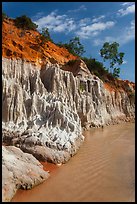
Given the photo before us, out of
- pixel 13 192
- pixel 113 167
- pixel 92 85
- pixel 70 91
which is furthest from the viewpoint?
pixel 92 85

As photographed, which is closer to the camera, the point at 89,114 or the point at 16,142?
the point at 16,142

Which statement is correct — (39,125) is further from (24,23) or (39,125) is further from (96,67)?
(96,67)

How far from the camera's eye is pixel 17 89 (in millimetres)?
12148

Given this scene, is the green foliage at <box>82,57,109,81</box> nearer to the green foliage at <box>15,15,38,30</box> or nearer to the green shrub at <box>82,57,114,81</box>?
the green shrub at <box>82,57,114,81</box>

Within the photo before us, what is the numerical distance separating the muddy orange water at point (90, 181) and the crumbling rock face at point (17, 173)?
6.9 inches

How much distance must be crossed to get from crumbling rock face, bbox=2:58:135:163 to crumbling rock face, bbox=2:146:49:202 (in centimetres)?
160

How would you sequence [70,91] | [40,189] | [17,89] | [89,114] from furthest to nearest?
1. [89,114]
2. [70,91]
3. [17,89]
4. [40,189]

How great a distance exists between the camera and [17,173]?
6.29 m

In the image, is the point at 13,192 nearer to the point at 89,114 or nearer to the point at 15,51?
the point at 89,114

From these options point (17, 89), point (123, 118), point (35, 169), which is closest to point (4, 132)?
point (17, 89)

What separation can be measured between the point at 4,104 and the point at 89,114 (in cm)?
907

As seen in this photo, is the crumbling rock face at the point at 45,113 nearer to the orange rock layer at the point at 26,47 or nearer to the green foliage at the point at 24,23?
the orange rock layer at the point at 26,47

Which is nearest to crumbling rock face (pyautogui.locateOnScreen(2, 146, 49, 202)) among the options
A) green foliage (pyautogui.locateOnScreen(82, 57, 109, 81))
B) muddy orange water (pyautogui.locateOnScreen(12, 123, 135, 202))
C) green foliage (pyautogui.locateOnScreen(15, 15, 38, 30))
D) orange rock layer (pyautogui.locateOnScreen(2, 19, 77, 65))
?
muddy orange water (pyautogui.locateOnScreen(12, 123, 135, 202))

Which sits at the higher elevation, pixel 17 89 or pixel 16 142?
pixel 17 89
